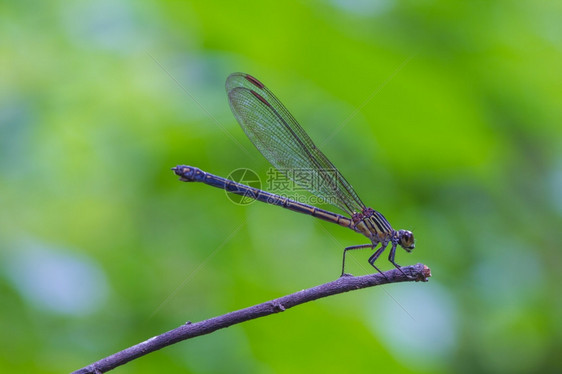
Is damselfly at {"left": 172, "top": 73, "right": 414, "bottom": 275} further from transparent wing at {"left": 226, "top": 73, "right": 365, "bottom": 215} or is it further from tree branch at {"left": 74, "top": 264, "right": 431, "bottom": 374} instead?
tree branch at {"left": 74, "top": 264, "right": 431, "bottom": 374}

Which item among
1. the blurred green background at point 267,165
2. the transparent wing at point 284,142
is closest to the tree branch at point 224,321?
the blurred green background at point 267,165

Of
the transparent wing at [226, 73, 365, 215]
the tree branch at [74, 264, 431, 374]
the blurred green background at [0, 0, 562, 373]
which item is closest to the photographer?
the tree branch at [74, 264, 431, 374]

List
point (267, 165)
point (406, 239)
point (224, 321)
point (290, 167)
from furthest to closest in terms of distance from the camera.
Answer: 1. point (290, 167)
2. point (267, 165)
3. point (406, 239)
4. point (224, 321)

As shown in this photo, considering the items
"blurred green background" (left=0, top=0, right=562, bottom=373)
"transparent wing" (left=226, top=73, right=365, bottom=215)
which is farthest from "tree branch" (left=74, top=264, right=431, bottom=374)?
"transparent wing" (left=226, top=73, right=365, bottom=215)

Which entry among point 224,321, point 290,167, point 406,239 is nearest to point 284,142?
point 290,167

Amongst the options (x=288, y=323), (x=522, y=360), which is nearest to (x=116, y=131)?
(x=288, y=323)

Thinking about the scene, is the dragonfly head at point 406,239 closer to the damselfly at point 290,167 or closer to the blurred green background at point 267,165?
the damselfly at point 290,167

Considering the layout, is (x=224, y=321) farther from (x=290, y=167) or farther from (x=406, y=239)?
(x=290, y=167)
